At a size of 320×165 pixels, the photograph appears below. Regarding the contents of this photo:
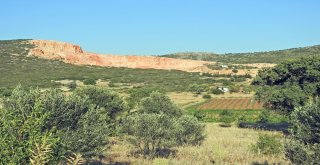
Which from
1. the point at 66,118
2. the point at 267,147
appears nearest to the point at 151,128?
the point at 267,147

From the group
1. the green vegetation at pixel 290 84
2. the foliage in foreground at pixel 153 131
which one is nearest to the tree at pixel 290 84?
the green vegetation at pixel 290 84

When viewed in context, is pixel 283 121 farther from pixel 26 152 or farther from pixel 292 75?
pixel 26 152

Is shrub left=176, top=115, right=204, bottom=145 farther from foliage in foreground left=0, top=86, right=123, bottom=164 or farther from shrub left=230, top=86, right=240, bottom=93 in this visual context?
shrub left=230, top=86, right=240, bottom=93

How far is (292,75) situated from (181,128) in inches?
820

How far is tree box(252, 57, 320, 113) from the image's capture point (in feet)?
152

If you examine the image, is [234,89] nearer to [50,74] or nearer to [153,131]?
[50,74]

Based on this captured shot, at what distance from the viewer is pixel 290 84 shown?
163ft

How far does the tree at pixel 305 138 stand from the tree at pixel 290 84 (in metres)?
24.0

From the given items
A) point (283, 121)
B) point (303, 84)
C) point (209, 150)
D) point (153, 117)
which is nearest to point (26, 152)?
point (153, 117)

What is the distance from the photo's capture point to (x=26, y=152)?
13859mm

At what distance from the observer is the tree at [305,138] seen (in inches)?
763

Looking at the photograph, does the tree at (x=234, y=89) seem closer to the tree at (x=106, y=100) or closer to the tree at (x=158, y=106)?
the tree at (x=158, y=106)

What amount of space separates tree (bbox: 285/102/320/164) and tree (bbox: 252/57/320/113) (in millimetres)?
23994

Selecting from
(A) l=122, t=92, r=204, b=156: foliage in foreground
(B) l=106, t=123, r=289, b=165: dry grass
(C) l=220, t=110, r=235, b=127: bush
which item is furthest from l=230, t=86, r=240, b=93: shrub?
(A) l=122, t=92, r=204, b=156: foliage in foreground
